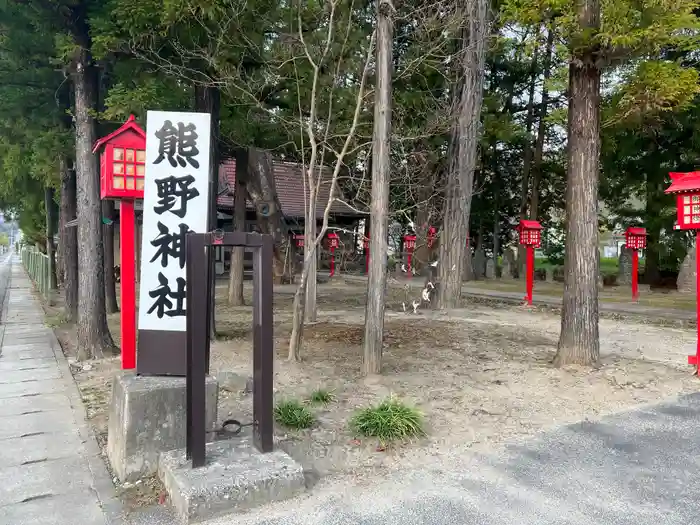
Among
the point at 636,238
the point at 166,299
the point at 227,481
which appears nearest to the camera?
the point at 227,481

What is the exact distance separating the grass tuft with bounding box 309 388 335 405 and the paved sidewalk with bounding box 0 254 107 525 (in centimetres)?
201

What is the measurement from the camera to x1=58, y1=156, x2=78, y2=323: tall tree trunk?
1102cm

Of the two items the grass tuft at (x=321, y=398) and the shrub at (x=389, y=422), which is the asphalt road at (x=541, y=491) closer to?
the shrub at (x=389, y=422)

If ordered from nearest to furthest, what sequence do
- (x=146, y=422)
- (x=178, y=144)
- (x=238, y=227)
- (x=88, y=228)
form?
(x=146, y=422), (x=178, y=144), (x=88, y=228), (x=238, y=227)

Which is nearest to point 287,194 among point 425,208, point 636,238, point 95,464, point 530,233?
point 530,233

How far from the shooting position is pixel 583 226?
6.82 m

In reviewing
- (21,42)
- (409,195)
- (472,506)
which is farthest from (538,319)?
(21,42)

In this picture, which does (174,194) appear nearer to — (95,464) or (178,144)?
(178,144)

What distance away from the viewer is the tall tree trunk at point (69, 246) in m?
11.0

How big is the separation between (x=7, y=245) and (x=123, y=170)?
147m

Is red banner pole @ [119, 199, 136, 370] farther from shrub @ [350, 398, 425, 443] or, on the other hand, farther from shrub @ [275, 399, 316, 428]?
shrub @ [350, 398, 425, 443]

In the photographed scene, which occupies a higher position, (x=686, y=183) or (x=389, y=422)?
(x=686, y=183)

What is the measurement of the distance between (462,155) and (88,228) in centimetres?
668

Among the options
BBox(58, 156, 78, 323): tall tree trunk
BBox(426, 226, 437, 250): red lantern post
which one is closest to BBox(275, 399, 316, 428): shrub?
BBox(426, 226, 437, 250): red lantern post
